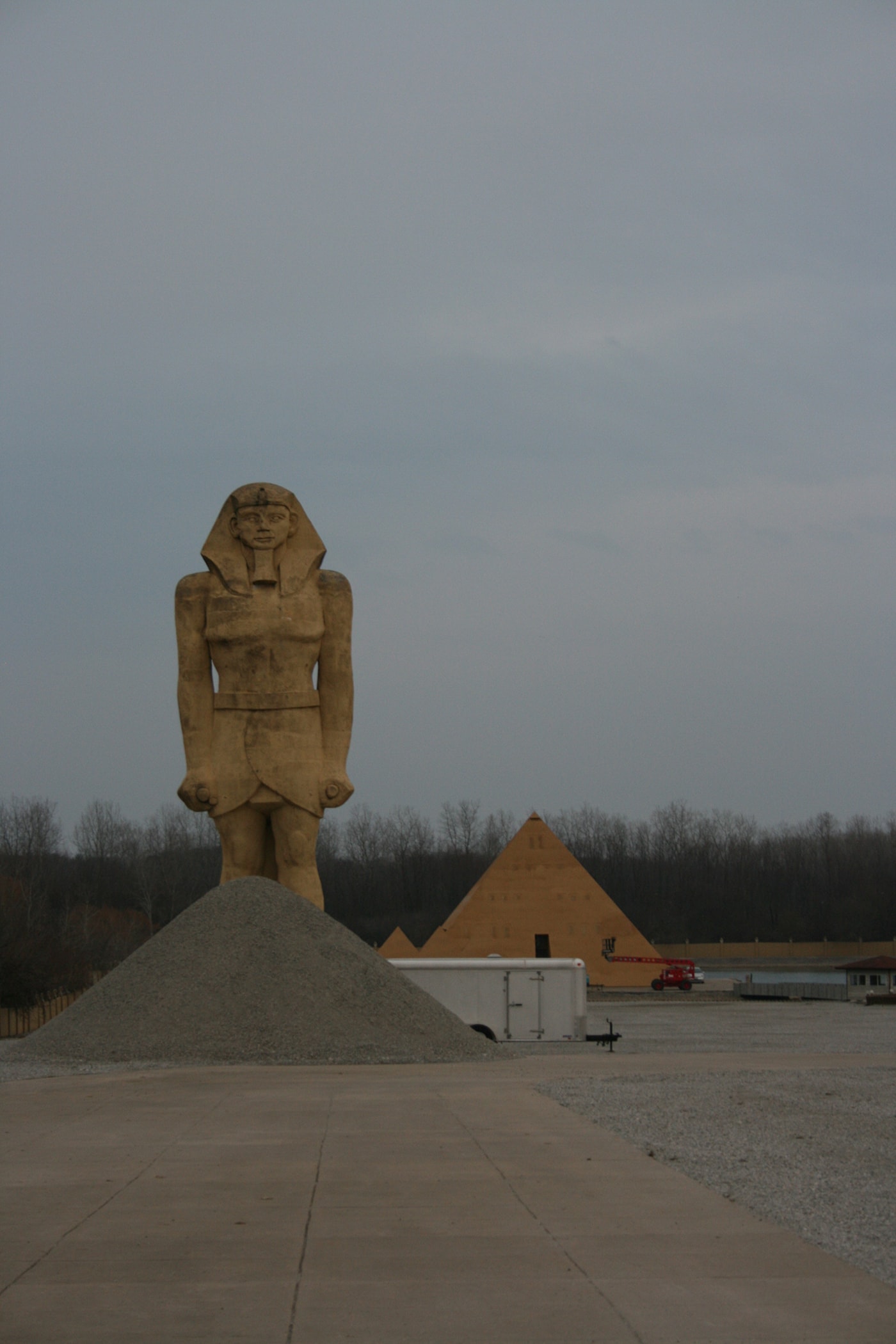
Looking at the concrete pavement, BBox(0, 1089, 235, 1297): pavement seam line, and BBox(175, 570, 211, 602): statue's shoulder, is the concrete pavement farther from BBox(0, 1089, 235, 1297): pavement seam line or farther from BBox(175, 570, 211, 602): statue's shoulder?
BBox(175, 570, 211, 602): statue's shoulder

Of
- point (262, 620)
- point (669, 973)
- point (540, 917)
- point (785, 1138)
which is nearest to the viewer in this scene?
point (785, 1138)

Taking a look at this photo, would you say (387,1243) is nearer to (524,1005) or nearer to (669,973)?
(524,1005)

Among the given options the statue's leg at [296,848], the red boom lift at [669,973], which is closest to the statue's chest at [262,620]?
the statue's leg at [296,848]

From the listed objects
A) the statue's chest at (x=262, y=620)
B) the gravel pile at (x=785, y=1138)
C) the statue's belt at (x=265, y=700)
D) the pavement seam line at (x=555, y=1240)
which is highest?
the statue's chest at (x=262, y=620)

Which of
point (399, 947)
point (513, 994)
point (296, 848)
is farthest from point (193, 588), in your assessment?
point (399, 947)

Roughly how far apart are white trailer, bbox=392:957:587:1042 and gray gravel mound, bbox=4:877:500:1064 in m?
3.98

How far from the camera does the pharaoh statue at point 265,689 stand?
17.9 m

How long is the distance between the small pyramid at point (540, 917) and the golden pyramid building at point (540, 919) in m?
0.02

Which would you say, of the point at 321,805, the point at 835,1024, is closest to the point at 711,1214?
the point at 321,805

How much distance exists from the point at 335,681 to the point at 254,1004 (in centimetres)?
467

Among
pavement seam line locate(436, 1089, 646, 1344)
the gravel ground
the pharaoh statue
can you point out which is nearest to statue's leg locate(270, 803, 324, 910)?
the pharaoh statue

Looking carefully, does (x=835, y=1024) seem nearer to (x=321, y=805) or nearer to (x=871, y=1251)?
(x=321, y=805)

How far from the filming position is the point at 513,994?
2041 centimetres

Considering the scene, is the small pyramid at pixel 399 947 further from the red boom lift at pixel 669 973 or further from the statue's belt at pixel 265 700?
the statue's belt at pixel 265 700
